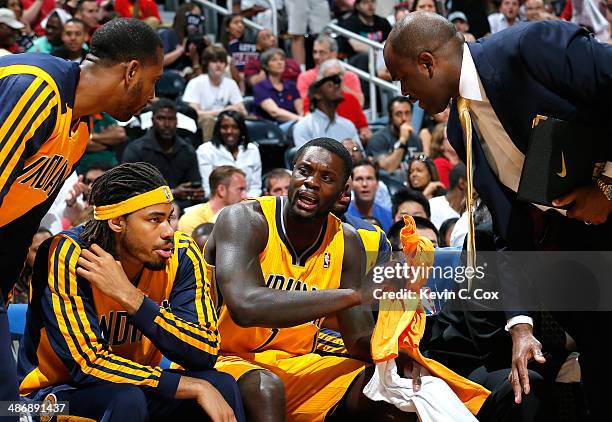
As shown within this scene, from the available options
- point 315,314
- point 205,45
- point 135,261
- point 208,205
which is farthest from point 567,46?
point 205,45

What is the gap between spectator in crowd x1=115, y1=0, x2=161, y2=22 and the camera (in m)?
12.4

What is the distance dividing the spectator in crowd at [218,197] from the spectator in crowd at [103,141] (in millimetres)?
1644

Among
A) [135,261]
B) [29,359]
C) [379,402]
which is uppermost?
[135,261]

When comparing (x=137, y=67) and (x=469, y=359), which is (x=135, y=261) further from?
(x=469, y=359)

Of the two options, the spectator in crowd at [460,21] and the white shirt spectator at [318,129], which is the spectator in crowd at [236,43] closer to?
the spectator in crowd at [460,21]

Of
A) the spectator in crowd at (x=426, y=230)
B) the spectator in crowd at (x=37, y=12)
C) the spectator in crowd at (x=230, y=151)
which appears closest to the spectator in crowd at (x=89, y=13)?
the spectator in crowd at (x=37, y=12)

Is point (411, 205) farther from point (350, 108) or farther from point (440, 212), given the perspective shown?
point (350, 108)

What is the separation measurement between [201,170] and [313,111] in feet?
A: 4.63

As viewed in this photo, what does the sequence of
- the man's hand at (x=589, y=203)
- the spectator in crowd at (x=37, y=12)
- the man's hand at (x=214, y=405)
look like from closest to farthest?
1. the man's hand at (x=589, y=203)
2. the man's hand at (x=214, y=405)
3. the spectator in crowd at (x=37, y=12)

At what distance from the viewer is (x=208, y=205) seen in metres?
7.79

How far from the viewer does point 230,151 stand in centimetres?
927

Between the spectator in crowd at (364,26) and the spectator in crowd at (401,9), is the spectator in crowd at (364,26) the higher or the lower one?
the lower one

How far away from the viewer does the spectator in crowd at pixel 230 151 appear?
9.20m

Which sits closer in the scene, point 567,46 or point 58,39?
point 567,46
